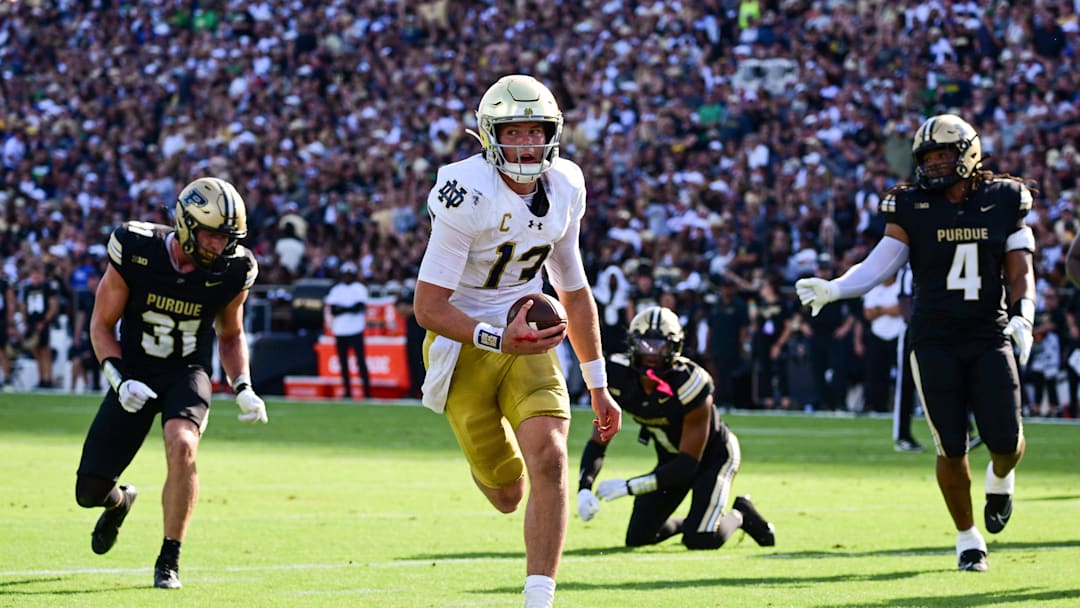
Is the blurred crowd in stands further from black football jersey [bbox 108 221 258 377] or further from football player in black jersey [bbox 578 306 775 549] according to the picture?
black football jersey [bbox 108 221 258 377]

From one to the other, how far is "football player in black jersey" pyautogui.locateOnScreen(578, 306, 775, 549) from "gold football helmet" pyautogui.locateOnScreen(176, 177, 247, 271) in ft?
7.16

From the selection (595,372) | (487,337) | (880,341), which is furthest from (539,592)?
(880,341)

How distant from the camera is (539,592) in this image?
17.2 ft

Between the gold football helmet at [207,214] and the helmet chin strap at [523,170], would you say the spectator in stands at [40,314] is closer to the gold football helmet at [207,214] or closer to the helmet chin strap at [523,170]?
the gold football helmet at [207,214]

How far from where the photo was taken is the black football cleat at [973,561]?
7.16m

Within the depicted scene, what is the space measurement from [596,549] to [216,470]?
4718 mm

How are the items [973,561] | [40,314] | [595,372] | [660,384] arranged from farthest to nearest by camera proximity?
[40,314] < [660,384] < [973,561] < [595,372]

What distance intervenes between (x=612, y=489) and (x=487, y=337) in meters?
2.75

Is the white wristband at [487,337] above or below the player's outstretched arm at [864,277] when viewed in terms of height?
above

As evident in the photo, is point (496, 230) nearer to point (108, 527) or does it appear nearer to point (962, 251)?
point (962, 251)

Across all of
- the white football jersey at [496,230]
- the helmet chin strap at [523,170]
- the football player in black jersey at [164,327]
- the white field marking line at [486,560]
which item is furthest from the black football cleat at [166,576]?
the helmet chin strap at [523,170]

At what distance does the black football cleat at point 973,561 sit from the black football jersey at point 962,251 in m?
0.91

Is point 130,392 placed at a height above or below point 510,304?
below

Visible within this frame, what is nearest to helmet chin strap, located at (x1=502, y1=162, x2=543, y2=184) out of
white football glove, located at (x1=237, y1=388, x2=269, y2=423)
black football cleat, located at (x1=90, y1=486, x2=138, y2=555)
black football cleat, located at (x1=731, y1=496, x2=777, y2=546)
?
white football glove, located at (x1=237, y1=388, x2=269, y2=423)
